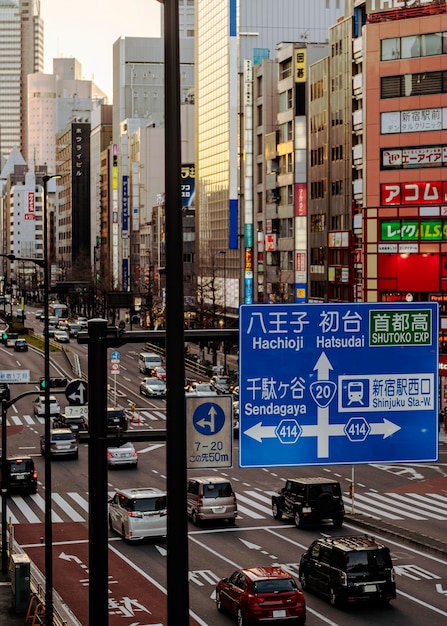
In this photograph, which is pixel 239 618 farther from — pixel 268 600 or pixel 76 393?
pixel 76 393

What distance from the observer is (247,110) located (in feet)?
406

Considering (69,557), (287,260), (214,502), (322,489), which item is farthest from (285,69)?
(69,557)

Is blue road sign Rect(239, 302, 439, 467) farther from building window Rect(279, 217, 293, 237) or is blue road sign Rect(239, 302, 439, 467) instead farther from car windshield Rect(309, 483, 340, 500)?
building window Rect(279, 217, 293, 237)

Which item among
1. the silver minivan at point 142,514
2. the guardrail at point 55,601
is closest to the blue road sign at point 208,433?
the guardrail at point 55,601

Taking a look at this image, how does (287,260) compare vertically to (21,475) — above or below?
above

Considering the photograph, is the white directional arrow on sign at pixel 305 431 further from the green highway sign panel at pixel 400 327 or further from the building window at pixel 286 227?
the building window at pixel 286 227

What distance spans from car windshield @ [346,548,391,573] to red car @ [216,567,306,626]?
2534 mm

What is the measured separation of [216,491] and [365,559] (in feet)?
43.2

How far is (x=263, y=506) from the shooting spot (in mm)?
50125

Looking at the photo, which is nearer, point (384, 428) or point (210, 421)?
point (210, 421)

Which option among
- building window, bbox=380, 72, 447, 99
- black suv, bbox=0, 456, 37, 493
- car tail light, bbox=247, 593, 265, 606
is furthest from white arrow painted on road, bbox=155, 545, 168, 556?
building window, bbox=380, 72, 447, 99

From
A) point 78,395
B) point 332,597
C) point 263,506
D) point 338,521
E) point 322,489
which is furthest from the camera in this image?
point 263,506

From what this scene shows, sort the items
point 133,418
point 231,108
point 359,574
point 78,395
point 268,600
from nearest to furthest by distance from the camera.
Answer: point 78,395
point 268,600
point 359,574
point 133,418
point 231,108

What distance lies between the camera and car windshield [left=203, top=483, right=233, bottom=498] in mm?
45344
